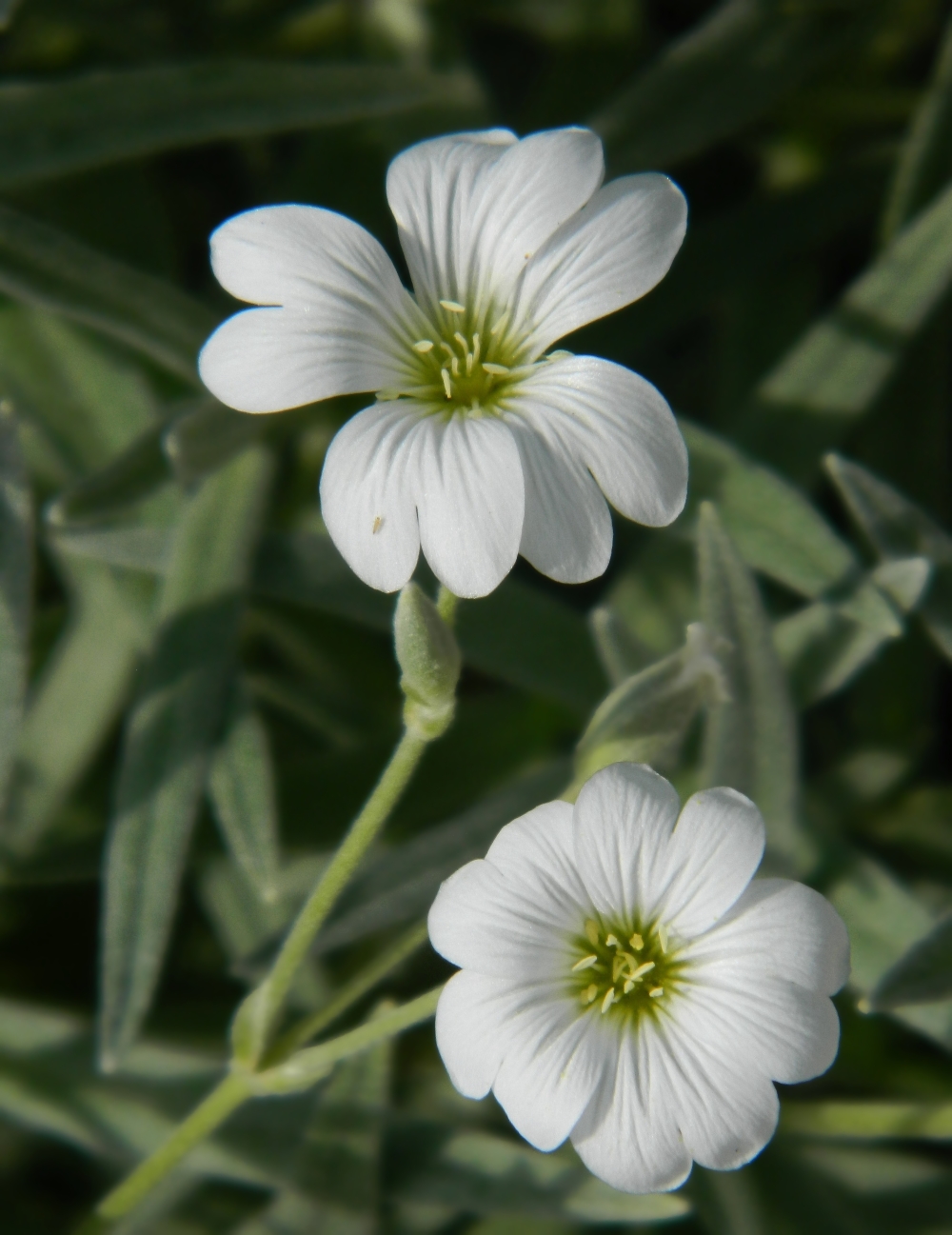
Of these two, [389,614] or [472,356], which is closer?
[472,356]

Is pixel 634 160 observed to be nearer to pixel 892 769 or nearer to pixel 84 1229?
pixel 892 769

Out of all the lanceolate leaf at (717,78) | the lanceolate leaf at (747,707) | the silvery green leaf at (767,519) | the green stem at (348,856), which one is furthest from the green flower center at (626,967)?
the lanceolate leaf at (717,78)

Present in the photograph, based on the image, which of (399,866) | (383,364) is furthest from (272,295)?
(399,866)

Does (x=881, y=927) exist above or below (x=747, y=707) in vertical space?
below

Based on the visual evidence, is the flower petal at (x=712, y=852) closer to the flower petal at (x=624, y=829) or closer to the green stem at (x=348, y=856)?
the flower petal at (x=624, y=829)

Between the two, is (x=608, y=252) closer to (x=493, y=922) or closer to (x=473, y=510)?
(x=473, y=510)

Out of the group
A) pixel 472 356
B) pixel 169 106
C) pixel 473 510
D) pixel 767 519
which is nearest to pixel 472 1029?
pixel 473 510
